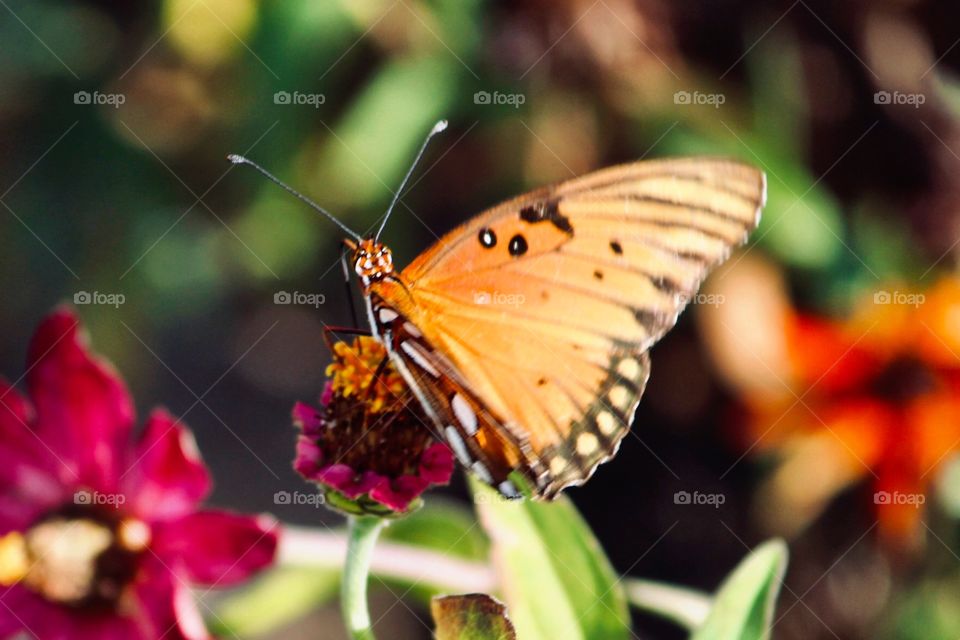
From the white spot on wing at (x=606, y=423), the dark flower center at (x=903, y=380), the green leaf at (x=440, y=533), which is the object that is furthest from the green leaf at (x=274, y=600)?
the dark flower center at (x=903, y=380)

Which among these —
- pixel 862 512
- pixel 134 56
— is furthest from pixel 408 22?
pixel 862 512

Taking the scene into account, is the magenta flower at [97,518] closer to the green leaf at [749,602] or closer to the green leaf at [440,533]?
the green leaf at [440,533]

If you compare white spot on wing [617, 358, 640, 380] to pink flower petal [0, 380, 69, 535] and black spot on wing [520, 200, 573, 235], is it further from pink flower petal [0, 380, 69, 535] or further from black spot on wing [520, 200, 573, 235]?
pink flower petal [0, 380, 69, 535]

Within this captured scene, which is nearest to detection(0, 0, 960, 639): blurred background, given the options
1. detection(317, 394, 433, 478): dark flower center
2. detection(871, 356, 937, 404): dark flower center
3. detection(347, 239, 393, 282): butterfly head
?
detection(871, 356, 937, 404): dark flower center

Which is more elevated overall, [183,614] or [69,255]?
[69,255]

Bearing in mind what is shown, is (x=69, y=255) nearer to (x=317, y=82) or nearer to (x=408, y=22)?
(x=317, y=82)
